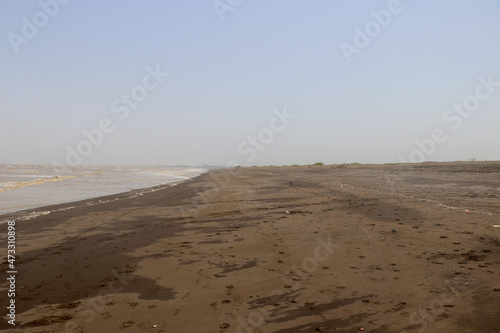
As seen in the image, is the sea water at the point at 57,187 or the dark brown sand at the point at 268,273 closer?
the dark brown sand at the point at 268,273

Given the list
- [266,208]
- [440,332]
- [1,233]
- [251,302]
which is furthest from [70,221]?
[440,332]

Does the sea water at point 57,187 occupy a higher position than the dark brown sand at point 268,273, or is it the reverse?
the dark brown sand at point 268,273

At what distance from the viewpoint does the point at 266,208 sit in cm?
1408

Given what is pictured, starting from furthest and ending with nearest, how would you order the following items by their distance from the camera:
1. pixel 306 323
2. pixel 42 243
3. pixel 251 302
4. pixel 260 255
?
pixel 42 243 → pixel 260 255 → pixel 251 302 → pixel 306 323

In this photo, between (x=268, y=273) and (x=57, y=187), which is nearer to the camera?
(x=268, y=273)

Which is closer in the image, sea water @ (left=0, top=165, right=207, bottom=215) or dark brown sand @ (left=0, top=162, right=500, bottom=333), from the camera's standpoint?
dark brown sand @ (left=0, top=162, right=500, bottom=333)

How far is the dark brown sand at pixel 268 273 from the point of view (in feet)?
14.9

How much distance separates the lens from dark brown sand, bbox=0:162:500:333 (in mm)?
4555

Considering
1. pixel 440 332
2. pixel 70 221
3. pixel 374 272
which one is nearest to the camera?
pixel 440 332

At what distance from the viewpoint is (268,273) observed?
6.38 metres

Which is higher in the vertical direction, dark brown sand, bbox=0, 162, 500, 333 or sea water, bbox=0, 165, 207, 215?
dark brown sand, bbox=0, 162, 500, 333

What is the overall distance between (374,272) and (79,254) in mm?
6636

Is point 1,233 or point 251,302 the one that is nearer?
point 251,302

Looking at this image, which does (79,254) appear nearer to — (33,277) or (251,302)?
(33,277)
